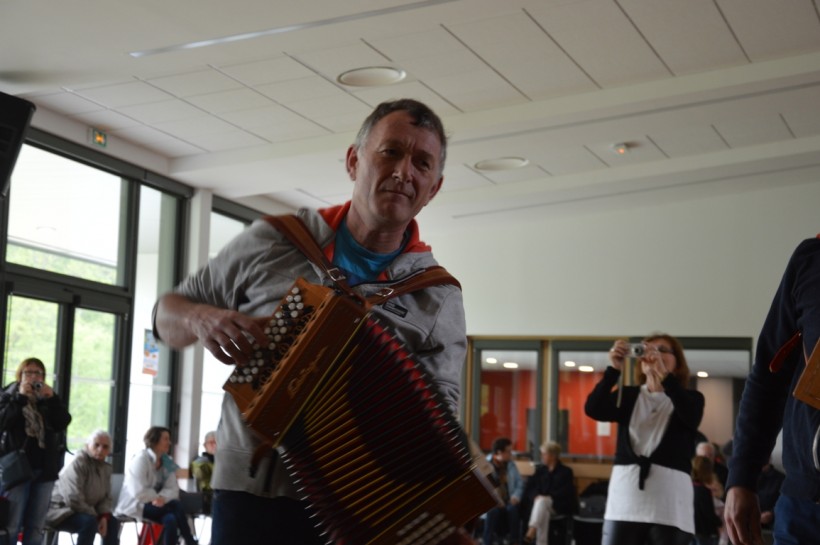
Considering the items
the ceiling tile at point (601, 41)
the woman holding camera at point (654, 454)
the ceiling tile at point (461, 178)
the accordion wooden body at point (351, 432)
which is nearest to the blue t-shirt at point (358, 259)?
the accordion wooden body at point (351, 432)

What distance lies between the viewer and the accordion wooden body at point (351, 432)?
182 cm

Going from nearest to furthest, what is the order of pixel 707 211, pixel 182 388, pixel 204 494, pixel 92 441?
pixel 92 441, pixel 204 494, pixel 182 388, pixel 707 211

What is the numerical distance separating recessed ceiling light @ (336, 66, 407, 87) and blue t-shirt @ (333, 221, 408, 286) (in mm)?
5995

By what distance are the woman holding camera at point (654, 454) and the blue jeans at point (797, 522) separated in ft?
8.18

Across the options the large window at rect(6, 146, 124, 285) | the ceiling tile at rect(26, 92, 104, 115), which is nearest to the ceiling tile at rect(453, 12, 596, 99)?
the ceiling tile at rect(26, 92, 104, 115)

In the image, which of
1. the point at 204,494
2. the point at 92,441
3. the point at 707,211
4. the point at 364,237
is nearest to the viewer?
the point at 364,237

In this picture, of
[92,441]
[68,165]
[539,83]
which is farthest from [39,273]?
[539,83]

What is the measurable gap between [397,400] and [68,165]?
855 centimetres

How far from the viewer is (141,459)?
911 cm

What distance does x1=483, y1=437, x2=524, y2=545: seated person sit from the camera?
36.1 ft

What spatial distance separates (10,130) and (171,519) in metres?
3.63

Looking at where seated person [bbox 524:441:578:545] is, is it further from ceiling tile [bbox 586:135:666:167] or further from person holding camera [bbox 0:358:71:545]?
person holding camera [bbox 0:358:71:545]

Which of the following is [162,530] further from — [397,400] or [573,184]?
[397,400]


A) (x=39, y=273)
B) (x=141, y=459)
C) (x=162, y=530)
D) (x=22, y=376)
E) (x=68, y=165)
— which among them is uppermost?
(x=68, y=165)
